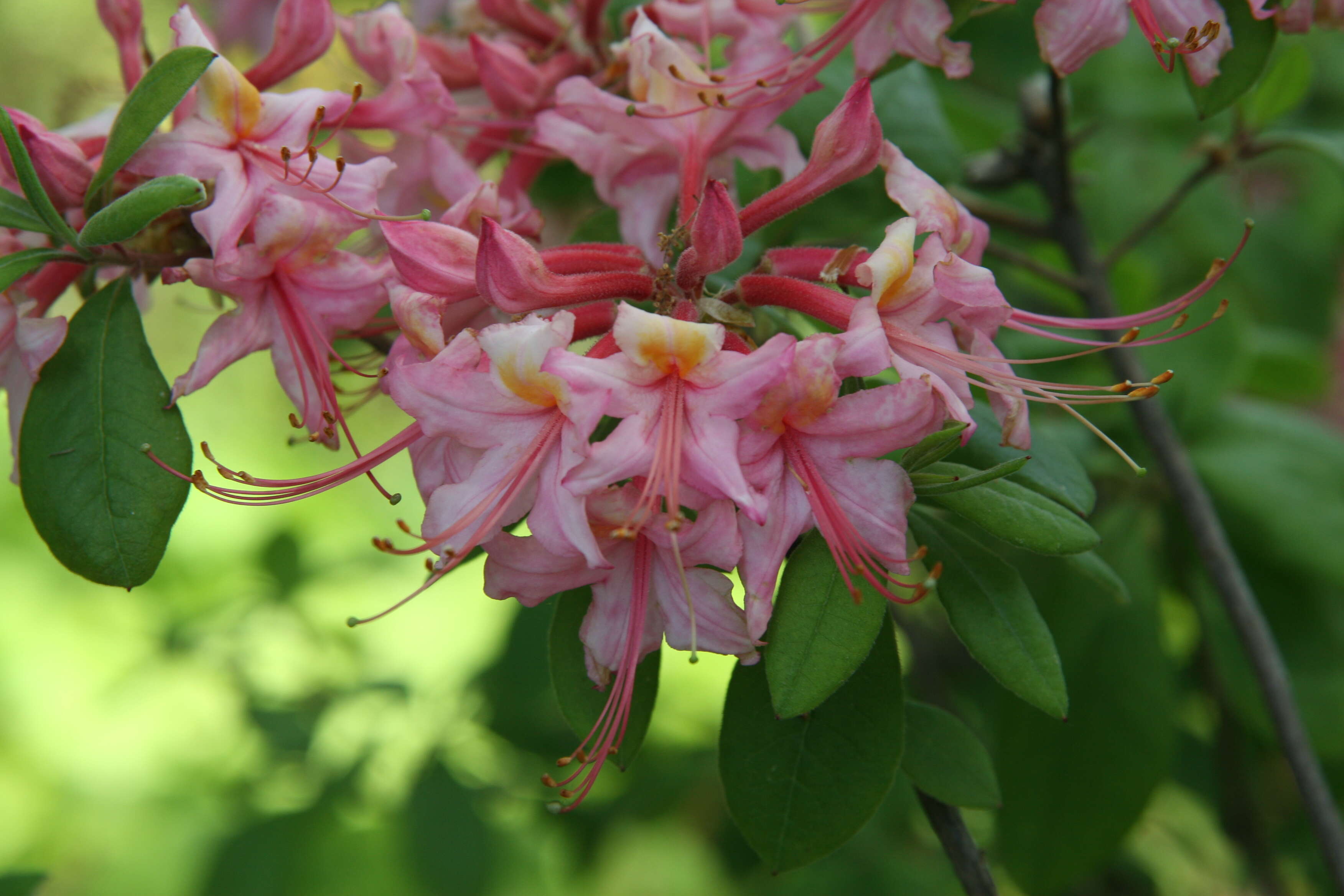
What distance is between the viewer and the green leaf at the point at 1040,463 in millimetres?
895

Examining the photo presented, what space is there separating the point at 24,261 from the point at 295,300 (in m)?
0.22

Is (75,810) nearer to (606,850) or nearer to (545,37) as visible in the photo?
(606,850)

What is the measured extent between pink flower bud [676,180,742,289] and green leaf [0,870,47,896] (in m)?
0.94

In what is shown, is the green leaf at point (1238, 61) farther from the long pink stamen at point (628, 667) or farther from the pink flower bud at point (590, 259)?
the long pink stamen at point (628, 667)

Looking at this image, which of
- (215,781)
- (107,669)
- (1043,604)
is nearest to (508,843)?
(215,781)

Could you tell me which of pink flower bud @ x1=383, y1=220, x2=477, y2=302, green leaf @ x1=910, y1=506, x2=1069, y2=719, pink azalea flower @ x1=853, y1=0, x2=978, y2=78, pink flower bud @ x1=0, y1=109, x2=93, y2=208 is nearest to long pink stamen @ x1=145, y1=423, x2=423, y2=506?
pink flower bud @ x1=383, y1=220, x2=477, y2=302

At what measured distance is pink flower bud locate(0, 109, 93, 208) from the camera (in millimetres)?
911

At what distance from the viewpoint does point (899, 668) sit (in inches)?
35.7

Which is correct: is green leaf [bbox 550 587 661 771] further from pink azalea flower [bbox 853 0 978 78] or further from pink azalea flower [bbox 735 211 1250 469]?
pink azalea flower [bbox 853 0 978 78]

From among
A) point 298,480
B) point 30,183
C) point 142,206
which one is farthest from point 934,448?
point 30,183

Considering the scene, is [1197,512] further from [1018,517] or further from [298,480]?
[298,480]

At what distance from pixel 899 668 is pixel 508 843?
1228mm

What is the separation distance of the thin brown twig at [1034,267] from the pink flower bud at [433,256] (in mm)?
740

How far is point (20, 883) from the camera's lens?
112cm
